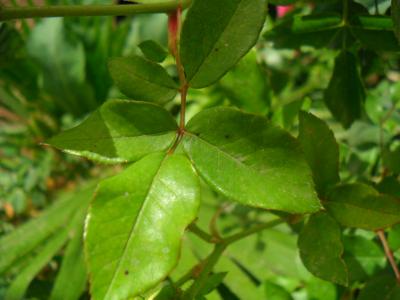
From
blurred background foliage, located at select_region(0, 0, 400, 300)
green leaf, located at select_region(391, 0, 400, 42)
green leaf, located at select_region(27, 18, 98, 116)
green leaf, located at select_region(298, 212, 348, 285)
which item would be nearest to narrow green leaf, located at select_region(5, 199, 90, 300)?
blurred background foliage, located at select_region(0, 0, 400, 300)

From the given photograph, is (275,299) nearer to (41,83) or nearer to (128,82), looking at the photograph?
(128,82)

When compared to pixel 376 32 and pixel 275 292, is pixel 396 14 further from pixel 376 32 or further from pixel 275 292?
pixel 275 292

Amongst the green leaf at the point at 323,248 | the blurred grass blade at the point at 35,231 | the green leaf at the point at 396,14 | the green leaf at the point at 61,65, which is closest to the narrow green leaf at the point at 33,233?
the blurred grass blade at the point at 35,231

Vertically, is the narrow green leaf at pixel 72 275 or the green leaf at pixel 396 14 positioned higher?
the green leaf at pixel 396 14

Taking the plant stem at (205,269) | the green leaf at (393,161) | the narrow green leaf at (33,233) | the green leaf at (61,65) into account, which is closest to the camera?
the plant stem at (205,269)

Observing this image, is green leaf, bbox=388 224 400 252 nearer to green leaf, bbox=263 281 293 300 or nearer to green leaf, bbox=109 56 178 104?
green leaf, bbox=263 281 293 300

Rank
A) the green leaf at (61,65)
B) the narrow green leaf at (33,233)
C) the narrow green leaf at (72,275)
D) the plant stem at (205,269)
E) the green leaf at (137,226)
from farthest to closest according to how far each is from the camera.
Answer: the green leaf at (61,65)
the narrow green leaf at (33,233)
the narrow green leaf at (72,275)
the plant stem at (205,269)
the green leaf at (137,226)

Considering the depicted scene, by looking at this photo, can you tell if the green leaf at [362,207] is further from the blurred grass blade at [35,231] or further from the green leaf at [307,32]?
the blurred grass blade at [35,231]
